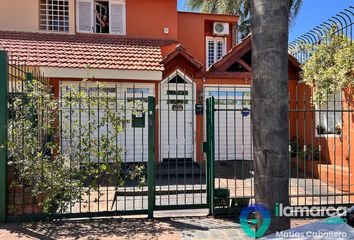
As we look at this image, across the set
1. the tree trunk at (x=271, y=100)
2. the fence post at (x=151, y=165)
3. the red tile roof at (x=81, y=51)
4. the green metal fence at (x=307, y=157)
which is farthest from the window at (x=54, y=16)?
the tree trunk at (x=271, y=100)

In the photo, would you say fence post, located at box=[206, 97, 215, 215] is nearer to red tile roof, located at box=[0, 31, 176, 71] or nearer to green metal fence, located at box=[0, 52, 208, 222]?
green metal fence, located at box=[0, 52, 208, 222]

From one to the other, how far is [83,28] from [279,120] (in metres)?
10.5

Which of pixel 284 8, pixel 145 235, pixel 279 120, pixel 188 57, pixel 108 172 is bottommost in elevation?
pixel 145 235

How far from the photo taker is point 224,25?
43.0ft

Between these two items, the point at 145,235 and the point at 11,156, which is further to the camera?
the point at 11,156

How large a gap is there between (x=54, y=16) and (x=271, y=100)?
1085cm

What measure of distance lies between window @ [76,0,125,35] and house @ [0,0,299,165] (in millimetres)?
36

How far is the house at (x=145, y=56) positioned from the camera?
30.7 ft

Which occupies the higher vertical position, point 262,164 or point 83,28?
point 83,28

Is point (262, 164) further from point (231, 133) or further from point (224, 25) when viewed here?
point (224, 25)

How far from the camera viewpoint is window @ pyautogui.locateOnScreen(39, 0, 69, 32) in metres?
11.4

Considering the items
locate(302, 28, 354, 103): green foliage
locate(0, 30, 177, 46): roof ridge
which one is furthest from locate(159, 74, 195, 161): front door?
locate(302, 28, 354, 103): green foliage

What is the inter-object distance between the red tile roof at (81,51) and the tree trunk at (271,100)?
680 cm

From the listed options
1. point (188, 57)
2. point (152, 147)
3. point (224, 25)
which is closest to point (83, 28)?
point (188, 57)
